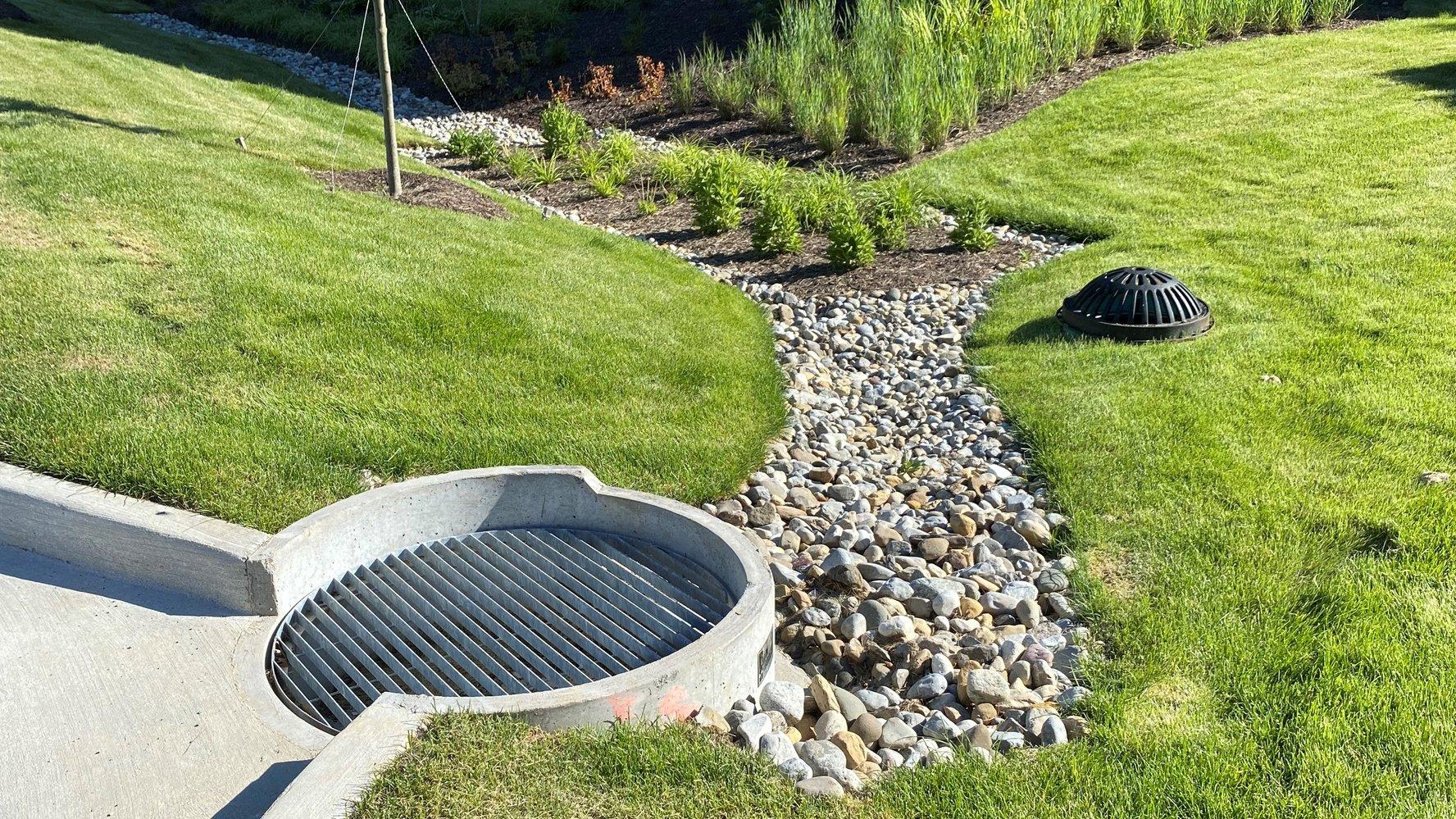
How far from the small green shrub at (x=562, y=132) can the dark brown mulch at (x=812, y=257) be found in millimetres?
1433

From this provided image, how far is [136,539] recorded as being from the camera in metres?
3.63

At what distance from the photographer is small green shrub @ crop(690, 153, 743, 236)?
27.0 ft

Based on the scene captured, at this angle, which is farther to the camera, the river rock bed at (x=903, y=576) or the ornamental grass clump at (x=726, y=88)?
the ornamental grass clump at (x=726, y=88)

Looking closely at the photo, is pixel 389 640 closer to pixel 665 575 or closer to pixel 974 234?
pixel 665 575

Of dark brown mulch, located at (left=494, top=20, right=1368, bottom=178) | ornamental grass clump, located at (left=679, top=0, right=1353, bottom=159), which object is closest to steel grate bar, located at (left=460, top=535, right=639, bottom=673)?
dark brown mulch, located at (left=494, top=20, right=1368, bottom=178)

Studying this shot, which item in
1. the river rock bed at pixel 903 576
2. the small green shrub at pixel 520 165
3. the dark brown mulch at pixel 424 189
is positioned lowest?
the river rock bed at pixel 903 576

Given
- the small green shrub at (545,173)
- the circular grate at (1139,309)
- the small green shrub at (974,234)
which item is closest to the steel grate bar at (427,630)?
the circular grate at (1139,309)

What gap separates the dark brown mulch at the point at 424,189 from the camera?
779 centimetres

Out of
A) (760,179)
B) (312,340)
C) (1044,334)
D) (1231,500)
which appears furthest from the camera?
(760,179)

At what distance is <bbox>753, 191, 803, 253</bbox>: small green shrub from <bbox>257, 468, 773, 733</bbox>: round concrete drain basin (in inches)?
163

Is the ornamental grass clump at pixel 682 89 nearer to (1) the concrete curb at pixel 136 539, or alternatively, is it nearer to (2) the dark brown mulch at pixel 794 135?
(2) the dark brown mulch at pixel 794 135

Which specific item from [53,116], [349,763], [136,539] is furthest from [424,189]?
[349,763]

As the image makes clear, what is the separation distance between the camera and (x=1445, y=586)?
3.59 metres

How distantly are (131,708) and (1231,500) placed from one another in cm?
393
